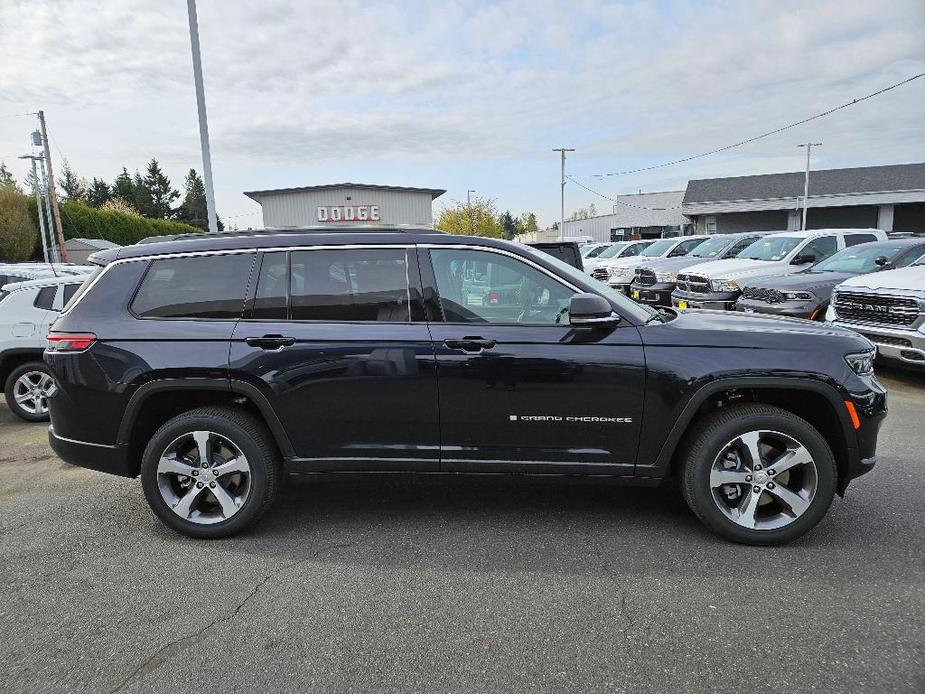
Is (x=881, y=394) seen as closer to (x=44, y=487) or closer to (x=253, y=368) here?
(x=253, y=368)

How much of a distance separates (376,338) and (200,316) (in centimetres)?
110

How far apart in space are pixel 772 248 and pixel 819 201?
33316 millimetres

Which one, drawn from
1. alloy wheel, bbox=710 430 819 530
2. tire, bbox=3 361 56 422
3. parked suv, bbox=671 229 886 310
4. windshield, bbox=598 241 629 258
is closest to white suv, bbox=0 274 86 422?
tire, bbox=3 361 56 422

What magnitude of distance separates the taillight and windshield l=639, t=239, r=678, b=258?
1745cm

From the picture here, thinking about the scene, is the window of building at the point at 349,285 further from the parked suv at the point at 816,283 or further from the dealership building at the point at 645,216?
the dealership building at the point at 645,216

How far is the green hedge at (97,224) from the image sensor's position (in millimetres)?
38219

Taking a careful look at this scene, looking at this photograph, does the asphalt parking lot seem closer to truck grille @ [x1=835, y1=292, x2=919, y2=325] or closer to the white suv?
the white suv

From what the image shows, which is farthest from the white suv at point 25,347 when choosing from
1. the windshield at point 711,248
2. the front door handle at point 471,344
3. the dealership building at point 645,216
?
the dealership building at point 645,216

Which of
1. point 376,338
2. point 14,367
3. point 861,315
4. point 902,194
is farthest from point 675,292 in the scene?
point 902,194

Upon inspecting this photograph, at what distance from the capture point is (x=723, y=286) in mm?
11211

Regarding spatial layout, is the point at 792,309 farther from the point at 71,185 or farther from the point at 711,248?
the point at 71,185

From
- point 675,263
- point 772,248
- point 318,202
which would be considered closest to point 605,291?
Result: point 772,248

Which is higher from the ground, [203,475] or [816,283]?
[816,283]

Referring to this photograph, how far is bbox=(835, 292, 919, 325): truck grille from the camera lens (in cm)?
714
